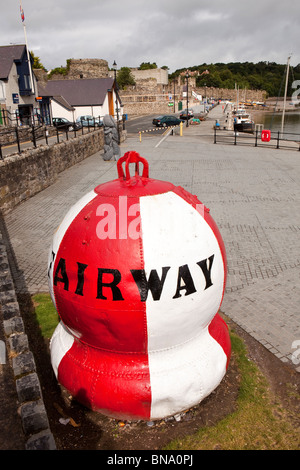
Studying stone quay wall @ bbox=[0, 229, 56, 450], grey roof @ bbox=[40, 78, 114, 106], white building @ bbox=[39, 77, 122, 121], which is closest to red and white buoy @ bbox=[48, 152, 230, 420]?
stone quay wall @ bbox=[0, 229, 56, 450]

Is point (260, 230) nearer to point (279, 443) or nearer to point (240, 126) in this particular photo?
point (279, 443)

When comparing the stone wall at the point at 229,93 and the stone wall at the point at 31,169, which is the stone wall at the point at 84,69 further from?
the stone wall at the point at 229,93

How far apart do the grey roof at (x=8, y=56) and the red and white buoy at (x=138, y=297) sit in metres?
29.7

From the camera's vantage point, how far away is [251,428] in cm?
427

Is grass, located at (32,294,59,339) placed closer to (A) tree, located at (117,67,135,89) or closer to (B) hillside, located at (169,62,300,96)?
(A) tree, located at (117,67,135,89)

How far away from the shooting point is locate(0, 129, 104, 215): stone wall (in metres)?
12.5

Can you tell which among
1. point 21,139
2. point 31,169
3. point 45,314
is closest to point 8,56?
point 21,139

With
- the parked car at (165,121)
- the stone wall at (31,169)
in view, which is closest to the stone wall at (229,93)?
the parked car at (165,121)

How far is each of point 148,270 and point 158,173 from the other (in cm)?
1447

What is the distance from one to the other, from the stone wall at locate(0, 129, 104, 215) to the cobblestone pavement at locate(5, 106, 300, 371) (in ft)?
1.28

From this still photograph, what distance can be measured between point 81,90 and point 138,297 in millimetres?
52262

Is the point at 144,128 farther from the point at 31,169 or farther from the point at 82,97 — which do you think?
the point at 31,169

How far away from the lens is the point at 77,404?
473 centimetres

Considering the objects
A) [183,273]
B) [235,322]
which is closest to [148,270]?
[183,273]
